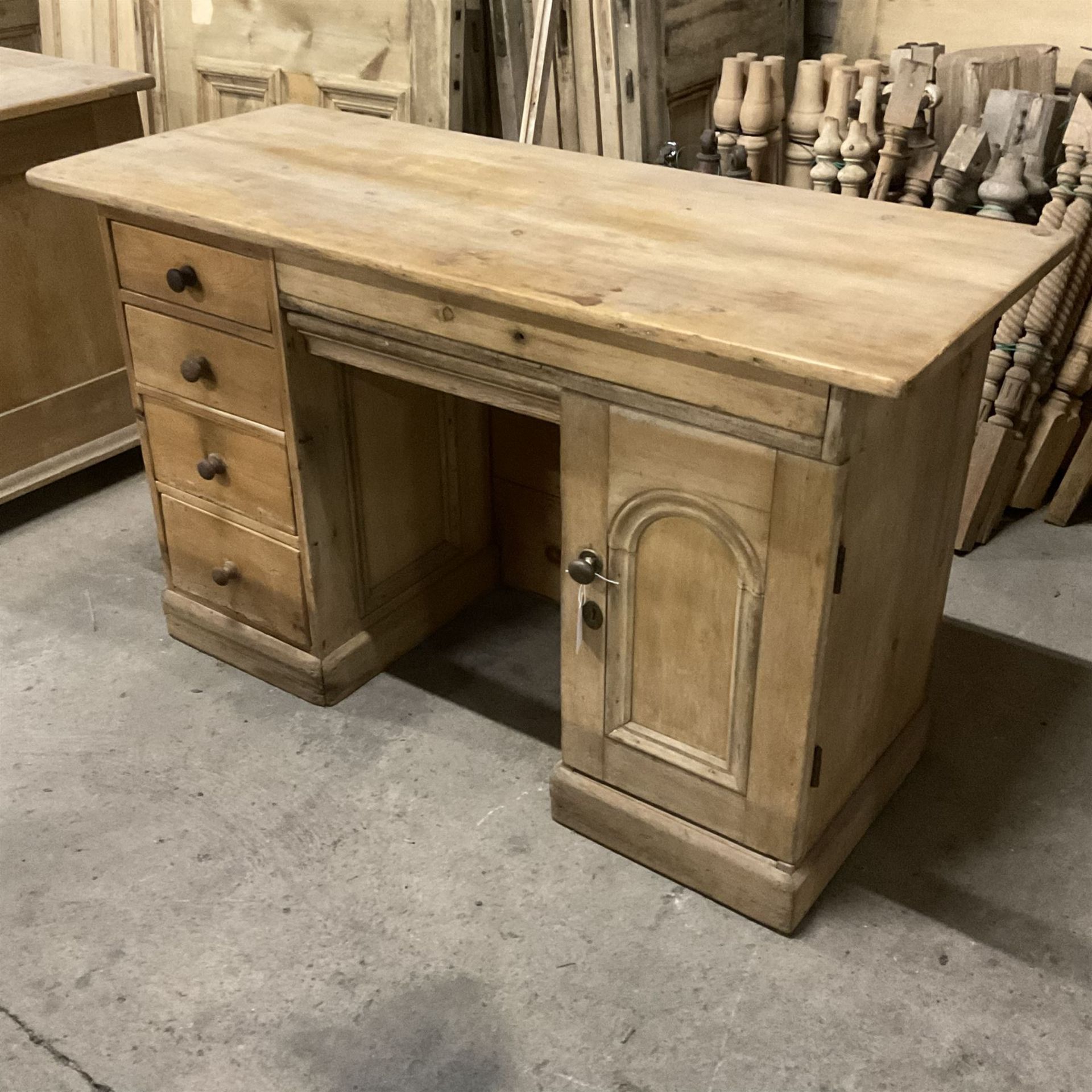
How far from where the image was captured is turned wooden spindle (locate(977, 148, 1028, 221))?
2.52m

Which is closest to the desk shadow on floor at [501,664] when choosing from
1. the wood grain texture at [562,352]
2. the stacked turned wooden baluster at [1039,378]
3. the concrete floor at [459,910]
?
the concrete floor at [459,910]

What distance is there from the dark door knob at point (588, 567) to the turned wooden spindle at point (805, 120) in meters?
1.37

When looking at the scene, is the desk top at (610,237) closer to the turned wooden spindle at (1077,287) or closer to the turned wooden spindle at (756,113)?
the turned wooden spindle at (756,113)

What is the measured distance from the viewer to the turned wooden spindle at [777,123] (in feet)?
8.73

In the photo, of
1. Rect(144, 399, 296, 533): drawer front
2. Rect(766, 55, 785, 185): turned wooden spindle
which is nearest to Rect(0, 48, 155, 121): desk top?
Rect(144, 399, 296, 533): drawer front

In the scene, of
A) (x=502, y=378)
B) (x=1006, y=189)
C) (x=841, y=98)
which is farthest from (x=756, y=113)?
(x=502, y=378)

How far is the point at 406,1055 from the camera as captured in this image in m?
1.61

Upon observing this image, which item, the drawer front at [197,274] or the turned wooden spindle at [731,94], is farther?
the turned wooden spindle at [731,94]

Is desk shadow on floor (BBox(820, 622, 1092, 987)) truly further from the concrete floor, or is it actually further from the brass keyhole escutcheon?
the brass keyhole escutcheon

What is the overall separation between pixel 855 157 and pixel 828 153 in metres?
0.06

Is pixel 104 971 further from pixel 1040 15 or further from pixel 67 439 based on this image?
pixel 1040 15

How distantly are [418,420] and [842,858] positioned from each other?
1.07 m

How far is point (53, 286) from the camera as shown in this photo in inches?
109

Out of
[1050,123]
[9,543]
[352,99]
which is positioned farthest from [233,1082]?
[1050,123]
